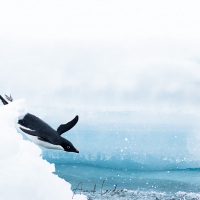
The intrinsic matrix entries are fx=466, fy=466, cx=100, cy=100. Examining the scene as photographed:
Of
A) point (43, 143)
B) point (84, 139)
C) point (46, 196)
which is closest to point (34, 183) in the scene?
point (46, 196)

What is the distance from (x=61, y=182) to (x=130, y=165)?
10.6ft

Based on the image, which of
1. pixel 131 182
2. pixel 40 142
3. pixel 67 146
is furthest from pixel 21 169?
pixel 131 182

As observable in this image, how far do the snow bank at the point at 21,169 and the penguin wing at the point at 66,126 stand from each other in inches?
34.6

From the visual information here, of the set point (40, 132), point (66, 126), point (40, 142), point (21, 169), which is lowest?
point (21, 169)

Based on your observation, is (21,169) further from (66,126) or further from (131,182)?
(131,182)

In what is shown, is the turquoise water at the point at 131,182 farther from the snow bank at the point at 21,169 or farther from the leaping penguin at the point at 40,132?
the snow bank at the point at 21,169

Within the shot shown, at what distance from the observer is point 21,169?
22.2ft

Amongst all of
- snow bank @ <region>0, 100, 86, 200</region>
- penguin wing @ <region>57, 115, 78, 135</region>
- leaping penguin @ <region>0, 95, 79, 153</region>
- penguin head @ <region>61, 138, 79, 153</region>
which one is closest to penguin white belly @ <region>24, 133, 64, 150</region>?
leaping penguin @ <region>0, 95, 79, 153</region>

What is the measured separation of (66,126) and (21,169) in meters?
1.36

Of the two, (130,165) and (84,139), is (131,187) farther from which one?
(84,139)

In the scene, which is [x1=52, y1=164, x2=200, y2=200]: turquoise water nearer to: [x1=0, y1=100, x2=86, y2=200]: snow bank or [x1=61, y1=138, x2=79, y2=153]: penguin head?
[x1=61, y1=138, x2=79, y2=153]: penguin head

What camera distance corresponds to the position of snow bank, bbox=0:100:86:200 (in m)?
6.74

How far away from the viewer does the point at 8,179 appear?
22.0 ft

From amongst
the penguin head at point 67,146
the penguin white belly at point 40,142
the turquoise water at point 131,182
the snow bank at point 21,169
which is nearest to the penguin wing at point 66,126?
the penguin head at point 67,146
